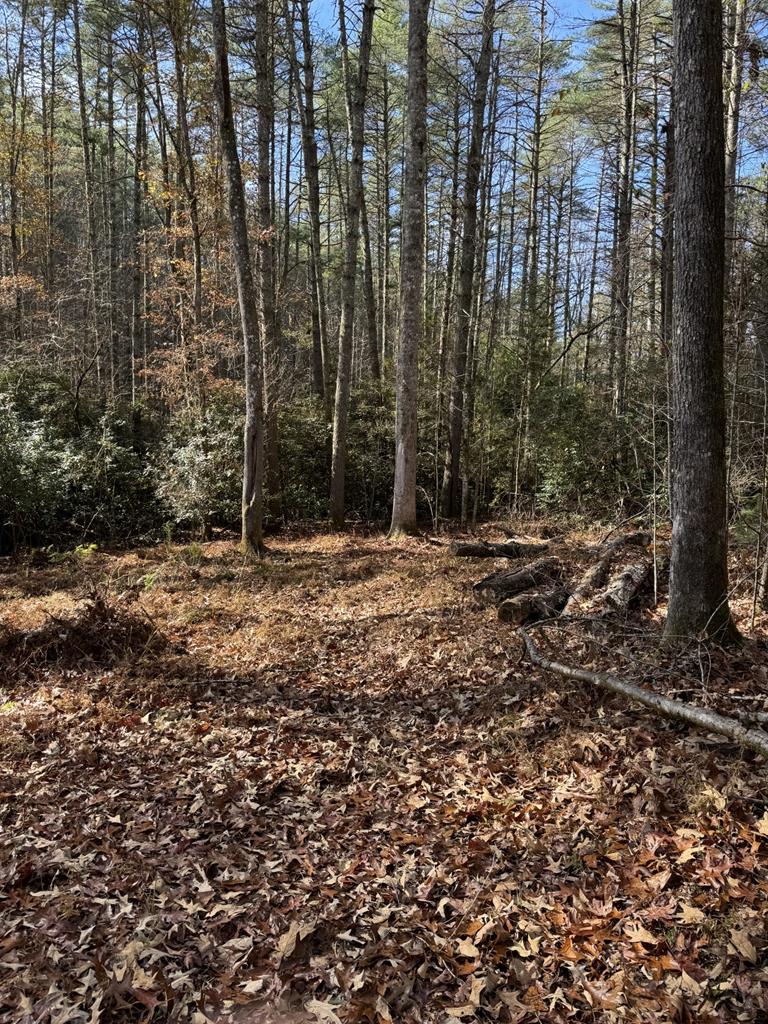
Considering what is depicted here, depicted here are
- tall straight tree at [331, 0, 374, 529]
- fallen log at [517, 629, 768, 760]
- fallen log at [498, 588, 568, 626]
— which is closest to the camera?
fallen log at [517, 629, 768, 760]

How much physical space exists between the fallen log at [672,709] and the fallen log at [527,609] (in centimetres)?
143

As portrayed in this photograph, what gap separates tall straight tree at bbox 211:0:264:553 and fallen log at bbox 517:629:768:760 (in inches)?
236

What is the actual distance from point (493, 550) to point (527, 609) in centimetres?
296

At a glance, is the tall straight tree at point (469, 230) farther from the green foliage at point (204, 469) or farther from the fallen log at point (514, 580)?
the fallen log at point (514, 580)

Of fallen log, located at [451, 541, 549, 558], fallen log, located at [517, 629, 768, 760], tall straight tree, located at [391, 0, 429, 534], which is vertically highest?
tall straight tree, located at [391, 0, 429, 534]

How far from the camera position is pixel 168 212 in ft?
51.4

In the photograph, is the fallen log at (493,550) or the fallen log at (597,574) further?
the fallen log at (493,550)

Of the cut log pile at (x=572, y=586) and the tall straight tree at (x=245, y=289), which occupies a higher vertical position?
the tall straight tree at (x=245, y=289)

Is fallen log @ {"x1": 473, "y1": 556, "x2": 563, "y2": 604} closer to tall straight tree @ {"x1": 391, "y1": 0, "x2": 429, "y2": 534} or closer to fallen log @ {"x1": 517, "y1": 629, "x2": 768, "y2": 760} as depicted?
fallen log @ {"x1": 517, "y1": 629, "x2": 768, "y2": 760}

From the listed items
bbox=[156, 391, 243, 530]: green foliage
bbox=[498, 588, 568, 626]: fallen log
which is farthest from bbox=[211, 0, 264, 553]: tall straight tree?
bbox=[498, 588, 568, 626]: fallen log

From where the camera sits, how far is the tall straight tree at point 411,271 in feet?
32.3

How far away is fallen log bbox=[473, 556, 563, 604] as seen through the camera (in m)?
7.45

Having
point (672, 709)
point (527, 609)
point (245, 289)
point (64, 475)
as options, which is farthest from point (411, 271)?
point (672, 709)

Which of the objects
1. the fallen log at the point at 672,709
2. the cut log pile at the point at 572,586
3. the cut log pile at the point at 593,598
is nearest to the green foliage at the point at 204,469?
the cut log pile at the point at 593,598
